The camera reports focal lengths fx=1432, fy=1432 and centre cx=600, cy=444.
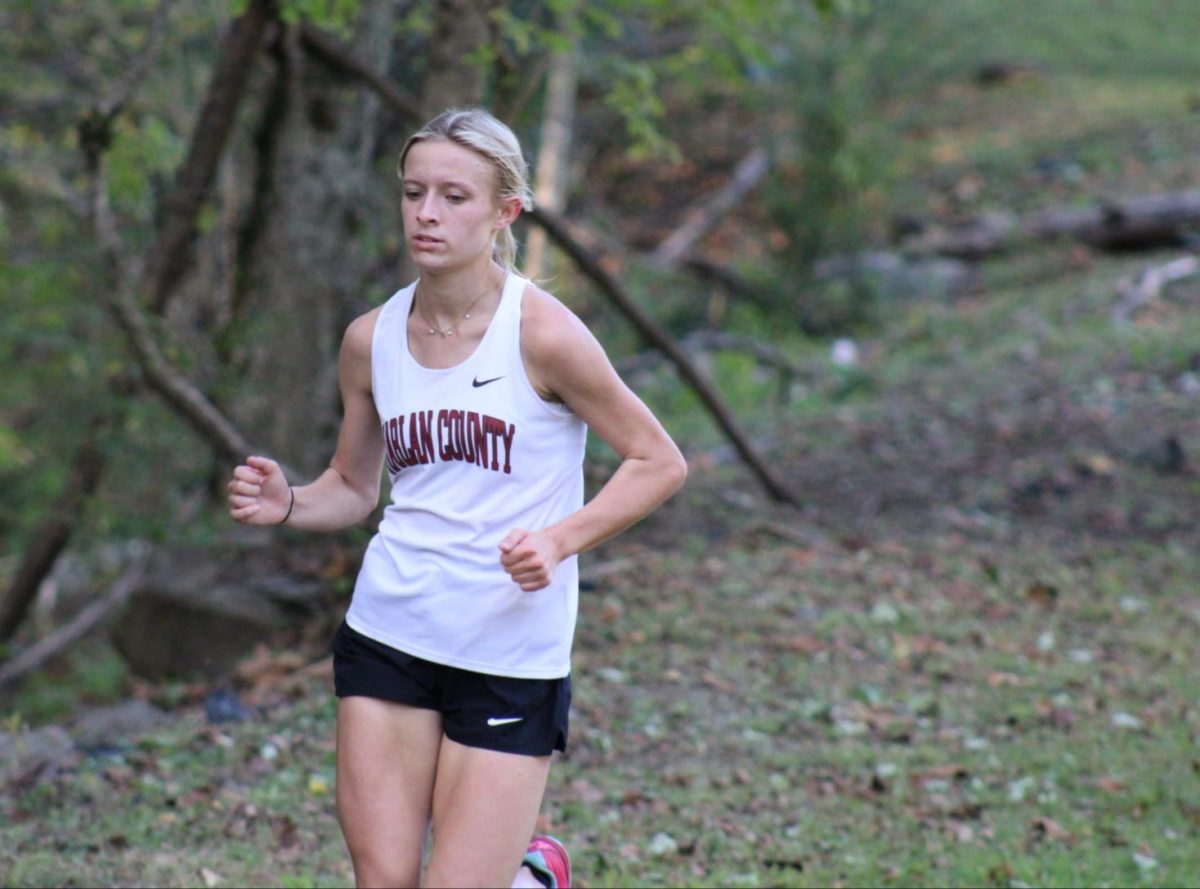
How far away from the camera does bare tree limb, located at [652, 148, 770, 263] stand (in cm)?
1830

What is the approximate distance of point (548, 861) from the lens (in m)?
3.37

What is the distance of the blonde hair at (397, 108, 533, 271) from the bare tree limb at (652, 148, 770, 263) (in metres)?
14.6

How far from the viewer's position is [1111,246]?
15.5 meters

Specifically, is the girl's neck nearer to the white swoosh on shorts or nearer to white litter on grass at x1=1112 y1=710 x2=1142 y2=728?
the white swoosh on shorts

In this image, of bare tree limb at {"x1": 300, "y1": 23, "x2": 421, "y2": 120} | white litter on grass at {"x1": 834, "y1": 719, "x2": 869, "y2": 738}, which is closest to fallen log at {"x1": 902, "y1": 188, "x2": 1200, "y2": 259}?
bare tree limb at {"x1": 300, "y1": 23, "x2": 421, "y2": 120}

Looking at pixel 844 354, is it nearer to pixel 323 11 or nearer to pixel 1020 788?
pixel 323 11

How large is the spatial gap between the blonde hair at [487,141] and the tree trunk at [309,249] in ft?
16.0

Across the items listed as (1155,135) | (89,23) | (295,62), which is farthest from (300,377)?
(1155,135)

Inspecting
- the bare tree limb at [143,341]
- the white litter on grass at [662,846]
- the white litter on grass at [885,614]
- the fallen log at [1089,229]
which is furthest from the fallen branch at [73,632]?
the fallen log at [1089,229]

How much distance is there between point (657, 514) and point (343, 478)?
5881mm

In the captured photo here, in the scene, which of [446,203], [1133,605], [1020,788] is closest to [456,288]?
[446,203]

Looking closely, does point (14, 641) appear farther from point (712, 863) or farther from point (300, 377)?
point (712, 863)

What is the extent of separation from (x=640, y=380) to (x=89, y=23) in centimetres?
549

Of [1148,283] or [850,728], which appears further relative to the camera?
[1148,283]
